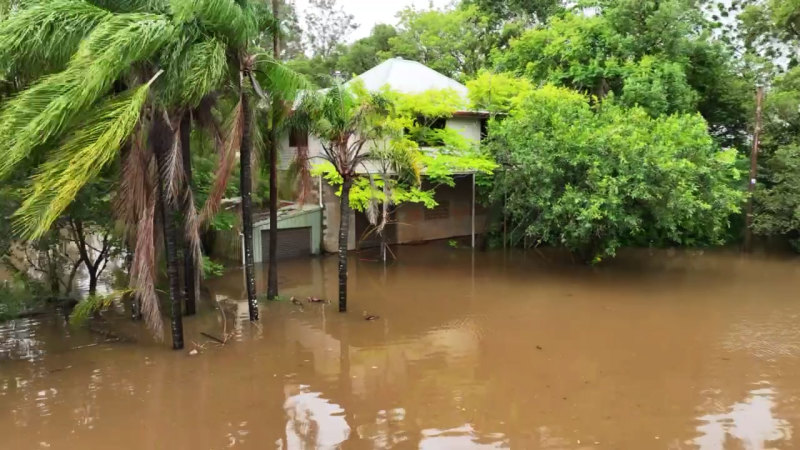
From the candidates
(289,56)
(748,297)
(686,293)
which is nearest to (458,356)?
(686,293)

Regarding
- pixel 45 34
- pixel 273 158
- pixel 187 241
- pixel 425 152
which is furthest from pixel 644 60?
pixel 45 34

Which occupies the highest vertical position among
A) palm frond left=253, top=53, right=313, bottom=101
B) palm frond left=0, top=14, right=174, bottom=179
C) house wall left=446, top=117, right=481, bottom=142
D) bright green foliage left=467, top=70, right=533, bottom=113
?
bright green foliage left=467, top=70, right=533, bottom=113


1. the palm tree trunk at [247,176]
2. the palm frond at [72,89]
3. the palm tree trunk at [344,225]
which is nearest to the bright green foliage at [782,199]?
the palm tree trunk at [344,225]

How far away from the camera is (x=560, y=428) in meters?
7.43

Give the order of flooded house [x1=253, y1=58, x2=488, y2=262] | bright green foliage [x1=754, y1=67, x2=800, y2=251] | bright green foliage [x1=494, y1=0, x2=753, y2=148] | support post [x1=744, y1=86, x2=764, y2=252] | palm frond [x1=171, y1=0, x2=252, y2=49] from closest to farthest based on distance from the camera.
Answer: palm frond [x1=171, y1=0, x2=252, y2=49] < flooded house [x1=253, y1=58, x2=488, y2=262] < bright green foliage [x1=754, y1=67, x2=800, y2=251] < bright green foliage [x1=494, y1=0, x2=753, y2=148] < support post [x1=744, y1=86, x2=764, y2=252]

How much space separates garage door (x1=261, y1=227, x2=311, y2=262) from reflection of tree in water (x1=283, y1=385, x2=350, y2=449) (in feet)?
35.0

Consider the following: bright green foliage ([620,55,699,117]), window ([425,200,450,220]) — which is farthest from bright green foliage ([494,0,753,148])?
window ([425,200,450,220])

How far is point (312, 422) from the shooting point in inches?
300

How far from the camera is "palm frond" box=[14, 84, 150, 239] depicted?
7.18 metres

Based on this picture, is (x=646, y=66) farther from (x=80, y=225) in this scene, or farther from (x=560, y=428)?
(x=80, y=225)

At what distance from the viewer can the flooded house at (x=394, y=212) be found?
19438mm

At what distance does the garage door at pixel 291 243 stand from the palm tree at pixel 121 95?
8538 mm

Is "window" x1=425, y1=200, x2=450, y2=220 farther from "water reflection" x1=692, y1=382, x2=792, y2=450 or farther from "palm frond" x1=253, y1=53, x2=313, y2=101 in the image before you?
"water reflection" x1=692, y1=382, x2=792, y2=450

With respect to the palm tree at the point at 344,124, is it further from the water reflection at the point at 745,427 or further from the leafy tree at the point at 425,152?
the water reflection at the point at 745,427
